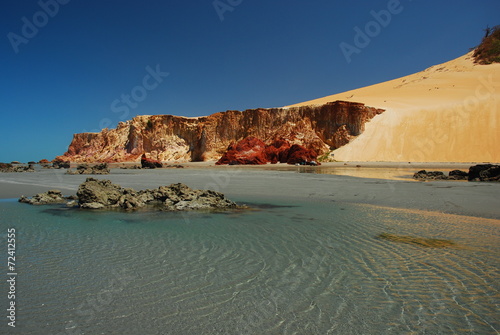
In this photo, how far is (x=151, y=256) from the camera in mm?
4797

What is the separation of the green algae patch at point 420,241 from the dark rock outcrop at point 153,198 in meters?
4.80

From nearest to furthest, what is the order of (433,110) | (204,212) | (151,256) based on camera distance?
1. (151,256)
2. (204,212)
3. (433,110)

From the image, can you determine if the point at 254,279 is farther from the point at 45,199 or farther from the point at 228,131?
the point at 228,131

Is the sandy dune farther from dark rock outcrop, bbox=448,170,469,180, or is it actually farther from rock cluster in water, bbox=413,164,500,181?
rock cluster in water, bbox=413,164,500,181

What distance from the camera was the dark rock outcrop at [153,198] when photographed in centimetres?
942

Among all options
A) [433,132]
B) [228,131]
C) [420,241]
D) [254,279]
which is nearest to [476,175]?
[420,241]

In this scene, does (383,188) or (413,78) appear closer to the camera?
(383,188)

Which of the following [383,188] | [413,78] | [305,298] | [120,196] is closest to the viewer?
[305,298]

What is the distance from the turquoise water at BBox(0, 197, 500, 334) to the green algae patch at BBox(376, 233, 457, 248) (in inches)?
7.7

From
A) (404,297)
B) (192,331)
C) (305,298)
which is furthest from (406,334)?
(192,331)

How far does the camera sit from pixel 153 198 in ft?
34.3

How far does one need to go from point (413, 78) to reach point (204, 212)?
8706 centimetres

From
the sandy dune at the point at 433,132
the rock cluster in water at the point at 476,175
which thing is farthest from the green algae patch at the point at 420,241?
the sandy dune at the point at 433,132

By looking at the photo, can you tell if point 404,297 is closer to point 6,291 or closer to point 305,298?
point 305,298
